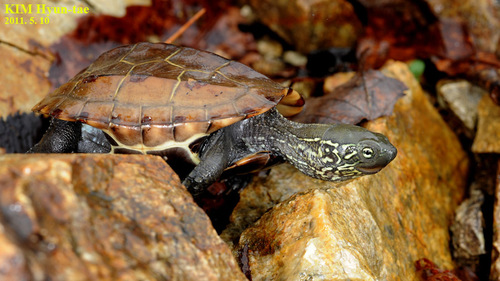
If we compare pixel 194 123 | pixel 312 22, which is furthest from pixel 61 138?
pixel 312 22

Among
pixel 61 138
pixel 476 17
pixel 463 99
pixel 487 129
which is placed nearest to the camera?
pixel 61 138

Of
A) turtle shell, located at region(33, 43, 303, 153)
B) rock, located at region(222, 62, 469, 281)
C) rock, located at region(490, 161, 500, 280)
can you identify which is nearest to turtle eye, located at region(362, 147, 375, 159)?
rock, located at region(222, 62, 469, 281)

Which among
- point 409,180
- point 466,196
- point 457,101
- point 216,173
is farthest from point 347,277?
point 457,101

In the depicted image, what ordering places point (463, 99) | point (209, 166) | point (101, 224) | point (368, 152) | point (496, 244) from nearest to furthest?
1. point (101, 224)
2. point (368, 152)
3. point (209, 166)
4. point (496, 244)
5. point (463, 99)

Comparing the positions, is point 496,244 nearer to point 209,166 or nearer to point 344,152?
point 344,152

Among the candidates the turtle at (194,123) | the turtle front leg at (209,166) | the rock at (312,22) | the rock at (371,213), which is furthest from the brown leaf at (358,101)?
the rock at (312,22)

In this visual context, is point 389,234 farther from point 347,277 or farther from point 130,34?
point 130,34
